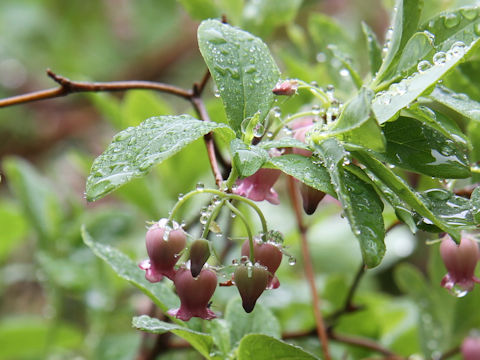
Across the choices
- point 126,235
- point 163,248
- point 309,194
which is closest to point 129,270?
point 163,248

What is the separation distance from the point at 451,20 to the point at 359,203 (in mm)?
236

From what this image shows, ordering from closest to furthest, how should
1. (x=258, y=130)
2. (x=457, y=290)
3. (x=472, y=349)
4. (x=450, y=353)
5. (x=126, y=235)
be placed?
1. (x=258, y=130)
2. (x=457, y=290)
3. (x=472, y=349)
4. (x=450, y=353)
5. (x=126, y=235)

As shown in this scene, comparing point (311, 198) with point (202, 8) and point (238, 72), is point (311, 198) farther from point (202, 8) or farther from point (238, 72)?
point (202, 8)

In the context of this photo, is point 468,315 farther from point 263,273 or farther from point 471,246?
point 263,273

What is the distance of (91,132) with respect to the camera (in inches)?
113

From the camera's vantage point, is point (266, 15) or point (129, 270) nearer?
point (129, 270)

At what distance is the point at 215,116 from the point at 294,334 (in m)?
0.42

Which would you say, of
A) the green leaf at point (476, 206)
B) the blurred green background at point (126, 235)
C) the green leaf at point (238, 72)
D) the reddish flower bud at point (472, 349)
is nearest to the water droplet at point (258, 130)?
the green leaf at point (238, 72)

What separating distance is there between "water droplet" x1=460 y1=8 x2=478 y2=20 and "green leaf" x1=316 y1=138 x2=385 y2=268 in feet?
0.65

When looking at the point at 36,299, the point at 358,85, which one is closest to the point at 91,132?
the point at 36,299

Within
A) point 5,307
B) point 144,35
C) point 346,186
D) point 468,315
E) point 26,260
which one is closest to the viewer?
point 346,186

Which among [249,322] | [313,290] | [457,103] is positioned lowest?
[313,290]

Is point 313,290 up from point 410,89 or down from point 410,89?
down

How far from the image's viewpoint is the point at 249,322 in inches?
31.9
